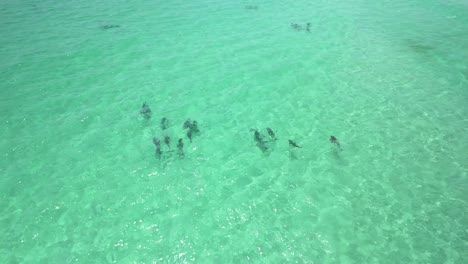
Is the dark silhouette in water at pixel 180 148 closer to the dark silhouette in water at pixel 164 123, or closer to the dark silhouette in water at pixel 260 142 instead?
the dark silhouette in water at pixel 164 123

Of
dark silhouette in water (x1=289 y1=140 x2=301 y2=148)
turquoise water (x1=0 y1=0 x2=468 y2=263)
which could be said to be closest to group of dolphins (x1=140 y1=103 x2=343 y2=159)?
dark silhouette in water (x1=289 y1=140 x2=301 y2=148)

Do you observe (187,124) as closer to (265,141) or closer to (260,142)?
(260,142)

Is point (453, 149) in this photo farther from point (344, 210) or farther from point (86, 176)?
point (86, 176)

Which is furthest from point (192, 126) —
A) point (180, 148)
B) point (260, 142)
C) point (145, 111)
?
point (260, 142)

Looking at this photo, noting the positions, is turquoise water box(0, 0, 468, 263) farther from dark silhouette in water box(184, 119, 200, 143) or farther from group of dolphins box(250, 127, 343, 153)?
dark silhouette in water box(184, 119, 200, 143)

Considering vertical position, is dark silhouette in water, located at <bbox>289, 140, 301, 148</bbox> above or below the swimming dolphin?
below

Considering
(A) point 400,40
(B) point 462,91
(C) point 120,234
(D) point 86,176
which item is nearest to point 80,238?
(C) point 120,234

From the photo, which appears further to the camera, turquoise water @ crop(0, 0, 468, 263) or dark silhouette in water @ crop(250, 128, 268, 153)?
dark silhouette in water @ crop(250, 128, 268, 153)

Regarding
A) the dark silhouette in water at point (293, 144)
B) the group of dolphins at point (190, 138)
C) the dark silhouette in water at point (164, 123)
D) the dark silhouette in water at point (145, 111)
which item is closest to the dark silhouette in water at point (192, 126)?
the group of dolphins at point (190, 138)
